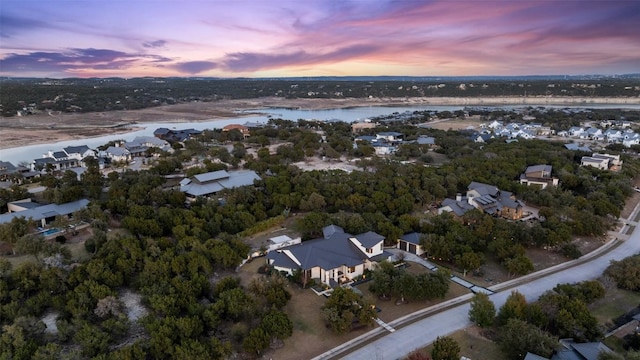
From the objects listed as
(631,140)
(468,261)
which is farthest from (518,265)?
(631,140)

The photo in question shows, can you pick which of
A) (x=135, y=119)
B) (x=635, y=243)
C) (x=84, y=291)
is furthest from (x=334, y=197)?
(x=135, y=119)

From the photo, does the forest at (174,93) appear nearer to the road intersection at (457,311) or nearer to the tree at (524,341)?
the road intersection at (457,311)

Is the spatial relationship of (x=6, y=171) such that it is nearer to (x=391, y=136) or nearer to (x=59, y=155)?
(x=59, y=155)

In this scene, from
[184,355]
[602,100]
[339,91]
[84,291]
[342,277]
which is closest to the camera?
[184,355]

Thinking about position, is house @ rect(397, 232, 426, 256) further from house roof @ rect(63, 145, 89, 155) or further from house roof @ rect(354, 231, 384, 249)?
house roof @ rect(63, 145, 89, 155)

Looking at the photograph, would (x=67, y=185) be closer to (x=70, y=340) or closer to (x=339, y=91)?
(x=70, y=340)

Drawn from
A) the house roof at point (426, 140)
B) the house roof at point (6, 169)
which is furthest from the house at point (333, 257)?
the house roof at point (426, 140)

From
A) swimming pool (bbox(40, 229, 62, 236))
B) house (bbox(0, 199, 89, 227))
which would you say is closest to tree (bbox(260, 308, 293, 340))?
swimming pool (bbox(40, 229, 62, 236))
